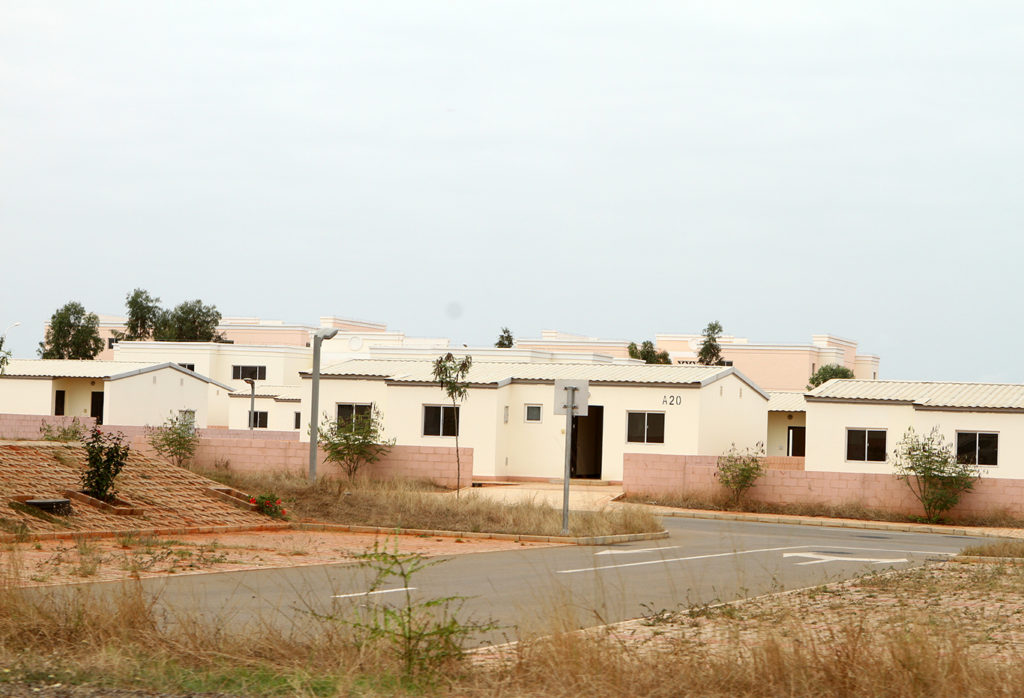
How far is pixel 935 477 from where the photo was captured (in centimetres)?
3195

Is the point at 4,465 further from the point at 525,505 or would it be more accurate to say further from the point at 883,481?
the point at 883,481

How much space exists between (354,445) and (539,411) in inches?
285

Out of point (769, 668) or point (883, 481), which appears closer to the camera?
point (769, 668)

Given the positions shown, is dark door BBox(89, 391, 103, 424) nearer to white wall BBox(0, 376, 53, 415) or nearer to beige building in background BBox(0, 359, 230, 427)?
beige building in background BBox(0, 359, 230, 427)

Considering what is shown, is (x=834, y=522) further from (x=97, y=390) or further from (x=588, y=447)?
(x=97, y=390)

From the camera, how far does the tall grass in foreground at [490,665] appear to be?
7457 mm

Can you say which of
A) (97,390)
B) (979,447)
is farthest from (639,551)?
(97,390)

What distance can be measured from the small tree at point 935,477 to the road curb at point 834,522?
2.53 feet

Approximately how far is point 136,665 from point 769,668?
402 centimetres

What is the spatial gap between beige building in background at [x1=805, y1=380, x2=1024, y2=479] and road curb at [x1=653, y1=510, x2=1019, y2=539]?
15.0 feet

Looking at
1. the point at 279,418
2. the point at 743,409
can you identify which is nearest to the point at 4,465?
the point at 743,409

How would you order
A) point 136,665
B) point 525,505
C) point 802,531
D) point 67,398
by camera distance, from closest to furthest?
point 136,665
point 525,505
point 802,531
point 67,398

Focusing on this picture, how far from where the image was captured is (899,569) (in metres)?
18.3

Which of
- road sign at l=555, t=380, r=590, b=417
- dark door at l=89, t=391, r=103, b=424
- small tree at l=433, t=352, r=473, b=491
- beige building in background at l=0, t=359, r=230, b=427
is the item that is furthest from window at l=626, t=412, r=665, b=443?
dark door at l=89, t=391, r=103, b=424
